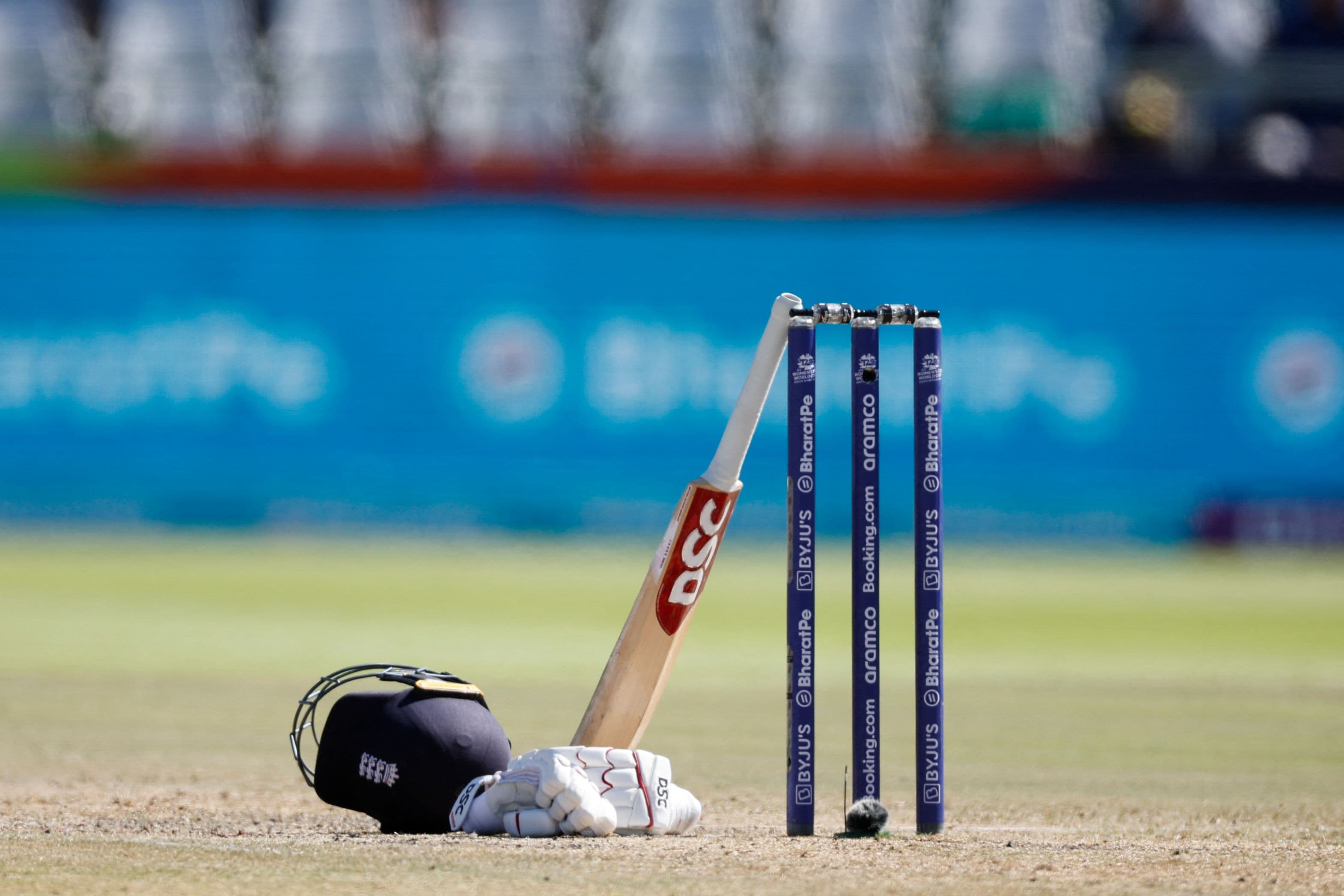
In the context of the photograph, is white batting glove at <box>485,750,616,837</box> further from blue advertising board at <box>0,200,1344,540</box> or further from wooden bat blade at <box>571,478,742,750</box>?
blue advertising board at <box>0,200,1344,540</box>

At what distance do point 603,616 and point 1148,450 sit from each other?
1066cm

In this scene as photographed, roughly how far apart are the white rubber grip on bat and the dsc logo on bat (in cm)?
4

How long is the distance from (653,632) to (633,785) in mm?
416

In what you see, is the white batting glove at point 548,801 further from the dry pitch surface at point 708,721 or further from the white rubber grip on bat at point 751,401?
the white rubber grip on bat at point 751,401

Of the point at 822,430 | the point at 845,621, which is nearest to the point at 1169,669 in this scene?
the point at 845,621

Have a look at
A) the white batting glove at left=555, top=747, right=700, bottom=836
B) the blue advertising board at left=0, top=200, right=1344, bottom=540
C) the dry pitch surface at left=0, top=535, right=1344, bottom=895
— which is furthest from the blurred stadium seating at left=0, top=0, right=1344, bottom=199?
the white batting glove at left=555, top=747, right=700, bottom=836

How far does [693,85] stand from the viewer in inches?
914

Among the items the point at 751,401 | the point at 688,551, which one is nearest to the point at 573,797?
the point at 688,551

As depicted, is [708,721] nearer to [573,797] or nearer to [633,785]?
[633,785]

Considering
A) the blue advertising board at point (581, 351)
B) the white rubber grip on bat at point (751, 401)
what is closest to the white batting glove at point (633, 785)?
the white rubber grip on bat at point (751, 401)

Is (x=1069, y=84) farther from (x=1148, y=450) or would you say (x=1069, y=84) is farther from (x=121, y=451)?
(x=121, y=451)

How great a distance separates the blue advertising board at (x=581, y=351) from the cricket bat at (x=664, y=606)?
16.3m

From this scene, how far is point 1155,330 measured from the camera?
71.8ft

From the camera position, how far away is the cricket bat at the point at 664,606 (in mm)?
4738
